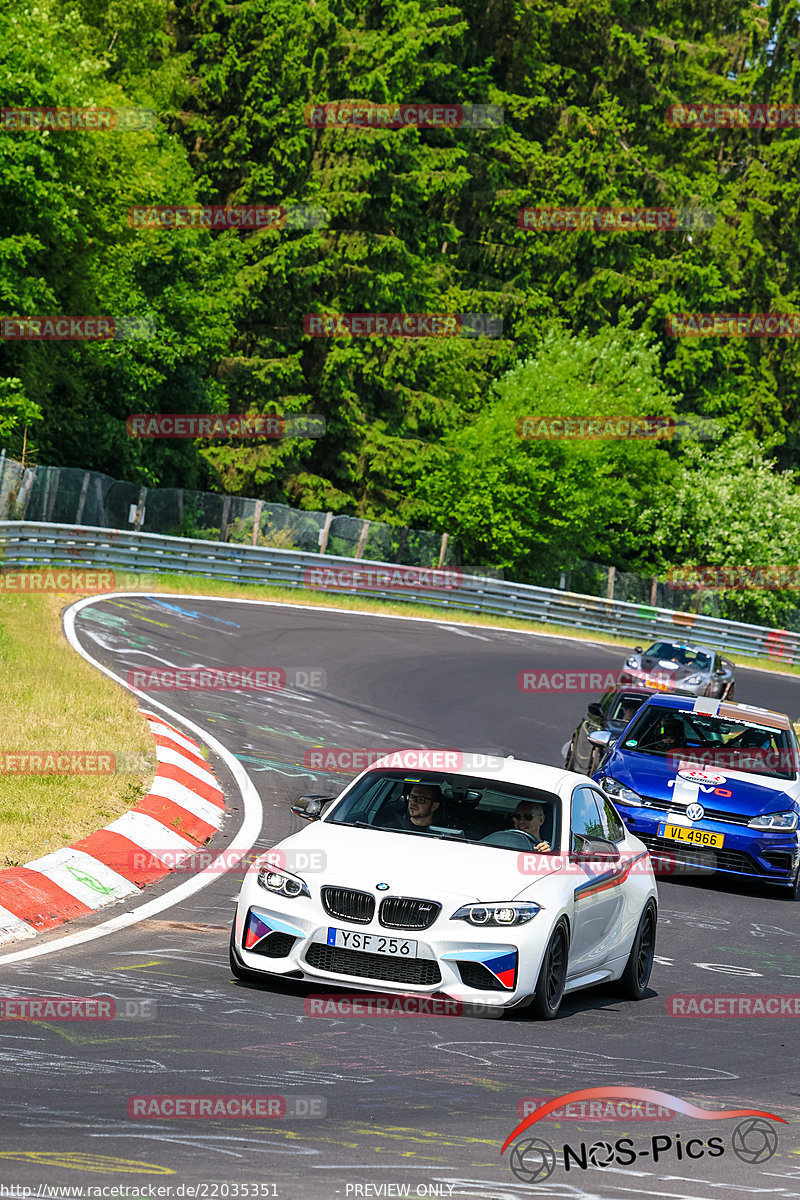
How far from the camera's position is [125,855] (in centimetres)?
1106

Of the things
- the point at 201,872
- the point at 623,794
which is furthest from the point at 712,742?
the point at 201,872

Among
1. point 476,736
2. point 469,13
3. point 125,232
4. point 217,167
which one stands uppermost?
point 469,13

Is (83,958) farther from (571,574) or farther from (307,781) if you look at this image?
(571,574)

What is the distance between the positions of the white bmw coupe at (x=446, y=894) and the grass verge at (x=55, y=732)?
7.53 ft

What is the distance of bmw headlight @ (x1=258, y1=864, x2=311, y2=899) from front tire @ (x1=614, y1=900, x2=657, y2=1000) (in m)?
2.43

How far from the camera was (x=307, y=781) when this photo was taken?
15859mm

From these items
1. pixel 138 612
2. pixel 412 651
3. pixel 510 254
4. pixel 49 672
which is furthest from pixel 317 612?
pixel 510 254

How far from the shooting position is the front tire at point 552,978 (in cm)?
827

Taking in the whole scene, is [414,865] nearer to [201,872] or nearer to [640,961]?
[640,961]

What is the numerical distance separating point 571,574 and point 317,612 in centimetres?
2100

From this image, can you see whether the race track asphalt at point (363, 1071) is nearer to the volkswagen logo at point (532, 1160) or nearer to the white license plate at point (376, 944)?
the volkswagen logo at point (532, 1160)

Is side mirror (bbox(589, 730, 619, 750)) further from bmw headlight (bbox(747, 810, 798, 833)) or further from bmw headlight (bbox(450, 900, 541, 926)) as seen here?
bmw headlight (bbox(450, 900, 541, 926))

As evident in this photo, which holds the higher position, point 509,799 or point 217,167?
point 217,167

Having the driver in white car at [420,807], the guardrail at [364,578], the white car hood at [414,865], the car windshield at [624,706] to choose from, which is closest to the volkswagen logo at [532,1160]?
the white car hood at [414,865]
